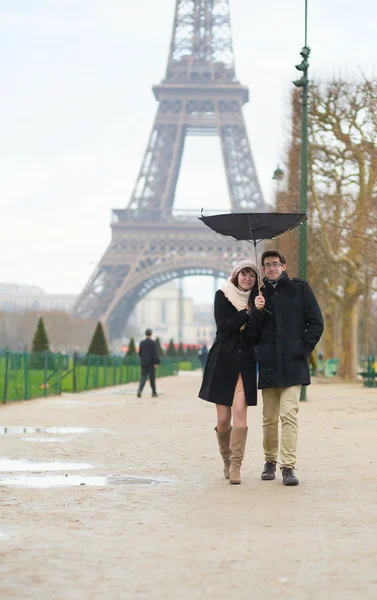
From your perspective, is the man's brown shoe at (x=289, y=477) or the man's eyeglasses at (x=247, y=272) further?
the man's eyeglasses at (x=247, y=272)

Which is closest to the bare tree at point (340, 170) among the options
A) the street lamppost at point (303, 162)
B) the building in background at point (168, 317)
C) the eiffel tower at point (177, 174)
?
the street lamppost at point (303, 162)

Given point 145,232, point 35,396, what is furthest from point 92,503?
point 145,232

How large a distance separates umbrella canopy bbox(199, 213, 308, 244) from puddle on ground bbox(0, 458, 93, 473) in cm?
241

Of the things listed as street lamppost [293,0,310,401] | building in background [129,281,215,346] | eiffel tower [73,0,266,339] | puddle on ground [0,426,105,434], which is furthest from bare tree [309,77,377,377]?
building in background [129,281,215,346]

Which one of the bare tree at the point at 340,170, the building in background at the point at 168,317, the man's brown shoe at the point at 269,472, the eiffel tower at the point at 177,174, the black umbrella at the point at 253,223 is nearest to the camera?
the black umbrella at the point at 253,223

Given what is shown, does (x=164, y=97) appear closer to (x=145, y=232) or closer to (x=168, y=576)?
(x=145, y=232)

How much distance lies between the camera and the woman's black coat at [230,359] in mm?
8797

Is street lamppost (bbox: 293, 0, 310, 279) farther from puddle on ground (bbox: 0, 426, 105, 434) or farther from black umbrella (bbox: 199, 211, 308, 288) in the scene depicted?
black umbrella (bbox: 199, 211, 308, 288)

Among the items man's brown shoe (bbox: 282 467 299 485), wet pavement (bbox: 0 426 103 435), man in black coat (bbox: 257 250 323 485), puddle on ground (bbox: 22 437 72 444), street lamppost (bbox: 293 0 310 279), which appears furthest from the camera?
street lamppost (bbox: 293 0 310 279)

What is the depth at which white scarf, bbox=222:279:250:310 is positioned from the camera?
8852 millimetres

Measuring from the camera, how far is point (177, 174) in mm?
90000

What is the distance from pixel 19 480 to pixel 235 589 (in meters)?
4.15

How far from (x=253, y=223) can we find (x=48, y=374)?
16.7 m

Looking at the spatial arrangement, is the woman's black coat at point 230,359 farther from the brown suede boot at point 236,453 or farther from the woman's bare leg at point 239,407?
the brown suede boot at point 236,453
